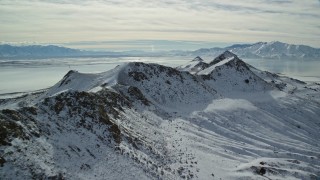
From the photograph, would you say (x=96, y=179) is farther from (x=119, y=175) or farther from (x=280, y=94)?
(x=280, y=94)

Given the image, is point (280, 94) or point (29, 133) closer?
point (29, 133)

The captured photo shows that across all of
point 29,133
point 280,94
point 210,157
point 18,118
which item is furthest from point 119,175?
point 280,94

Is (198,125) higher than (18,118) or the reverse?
the reverse

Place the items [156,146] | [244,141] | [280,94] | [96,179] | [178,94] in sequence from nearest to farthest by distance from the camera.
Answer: [96,179]
[156,146]
[244,141]
[178,94]
[280,94]

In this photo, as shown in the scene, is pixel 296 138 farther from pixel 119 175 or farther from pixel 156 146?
pixel 119 175

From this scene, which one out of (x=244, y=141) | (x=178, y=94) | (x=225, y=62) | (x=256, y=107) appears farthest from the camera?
(x=225, y=62)

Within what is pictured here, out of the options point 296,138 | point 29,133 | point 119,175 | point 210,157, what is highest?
point 29,133
